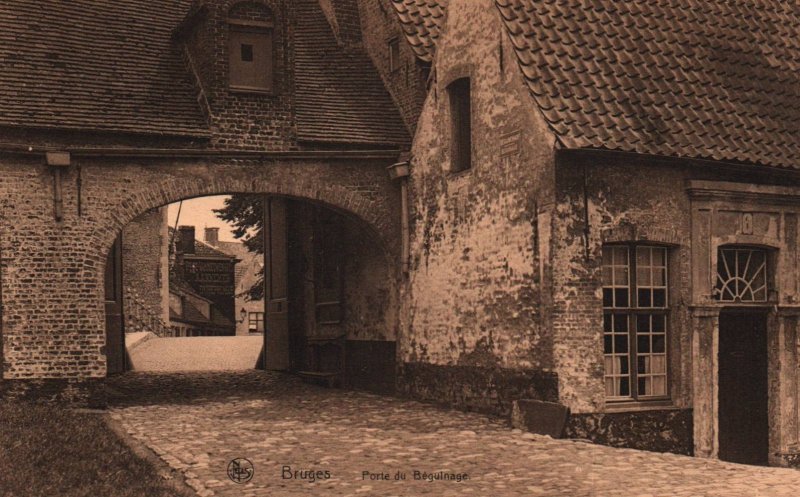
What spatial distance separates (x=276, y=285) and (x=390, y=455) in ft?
35.6

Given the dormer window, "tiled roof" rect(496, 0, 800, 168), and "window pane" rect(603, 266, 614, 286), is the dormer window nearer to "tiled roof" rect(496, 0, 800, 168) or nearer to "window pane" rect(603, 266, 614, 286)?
"tiled roof" rect(496, 0, 800, 168)

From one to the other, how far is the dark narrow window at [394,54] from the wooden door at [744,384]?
23.0 ft

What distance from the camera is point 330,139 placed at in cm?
1587

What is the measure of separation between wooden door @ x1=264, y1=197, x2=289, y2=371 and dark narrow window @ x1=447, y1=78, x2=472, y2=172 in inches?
271

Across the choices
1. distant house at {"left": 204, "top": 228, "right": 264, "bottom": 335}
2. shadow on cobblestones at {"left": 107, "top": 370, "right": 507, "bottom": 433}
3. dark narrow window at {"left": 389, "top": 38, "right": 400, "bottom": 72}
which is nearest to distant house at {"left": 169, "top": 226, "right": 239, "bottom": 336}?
distant house at {"left": 204, "top": 228, "right": 264, "bottom": 335}

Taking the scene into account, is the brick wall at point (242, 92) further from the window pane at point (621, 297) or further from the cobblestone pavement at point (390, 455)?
the window pane at point (621, 297)

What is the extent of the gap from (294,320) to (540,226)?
9054 millimetres

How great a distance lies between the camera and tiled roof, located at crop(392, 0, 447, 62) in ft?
53.2

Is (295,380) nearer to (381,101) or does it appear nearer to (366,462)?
(381,101)

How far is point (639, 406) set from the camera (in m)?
12.4

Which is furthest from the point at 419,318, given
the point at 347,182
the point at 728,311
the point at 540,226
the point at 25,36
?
the point at 25,36

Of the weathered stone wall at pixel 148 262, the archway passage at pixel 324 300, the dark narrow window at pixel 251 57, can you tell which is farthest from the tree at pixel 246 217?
the dark narrow window at pixel 251 57

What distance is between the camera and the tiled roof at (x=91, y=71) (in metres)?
14.5

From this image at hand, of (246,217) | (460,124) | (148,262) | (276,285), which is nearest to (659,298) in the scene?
(460,124)
